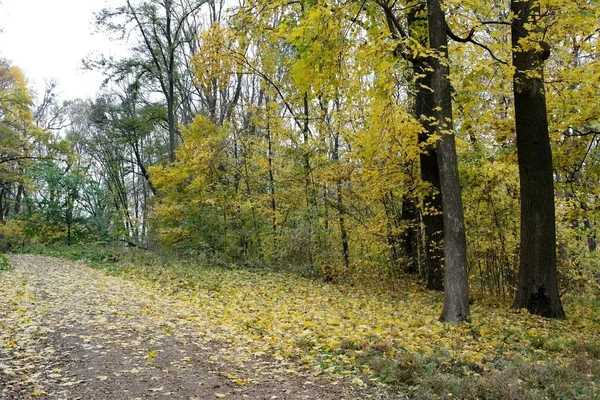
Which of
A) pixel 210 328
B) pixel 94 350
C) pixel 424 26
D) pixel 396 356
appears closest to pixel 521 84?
pixel 424 26

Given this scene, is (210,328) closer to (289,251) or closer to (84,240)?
(289,251)

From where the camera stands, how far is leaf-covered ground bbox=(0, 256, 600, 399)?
13.3 ft

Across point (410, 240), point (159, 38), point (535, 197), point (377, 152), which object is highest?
point (159, 38)

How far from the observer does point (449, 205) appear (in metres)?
6.93

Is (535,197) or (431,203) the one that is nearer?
(535,197)

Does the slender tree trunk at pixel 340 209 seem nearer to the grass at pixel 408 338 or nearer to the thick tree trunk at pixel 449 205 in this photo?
the grass at pixel 408 338

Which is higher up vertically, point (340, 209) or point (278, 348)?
point (340, 209)

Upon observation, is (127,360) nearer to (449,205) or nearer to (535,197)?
(449,205)

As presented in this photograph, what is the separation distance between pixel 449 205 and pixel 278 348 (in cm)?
348

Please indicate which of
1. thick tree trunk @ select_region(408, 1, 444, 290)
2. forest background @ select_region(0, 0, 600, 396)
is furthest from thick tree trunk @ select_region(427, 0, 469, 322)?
thick tree trunk @ select_region(408, 1, 444, 290)

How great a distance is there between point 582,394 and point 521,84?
591 cm

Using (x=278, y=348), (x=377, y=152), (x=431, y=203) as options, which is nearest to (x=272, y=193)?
(x=377, y=152)

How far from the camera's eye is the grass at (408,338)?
13.2 feet

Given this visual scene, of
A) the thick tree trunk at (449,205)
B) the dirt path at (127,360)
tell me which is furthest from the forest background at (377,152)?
the dirt path at (127,360)
